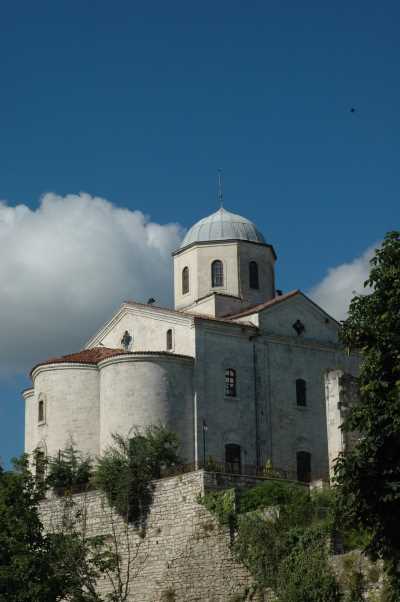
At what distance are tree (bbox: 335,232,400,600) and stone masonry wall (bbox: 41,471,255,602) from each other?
895 cm

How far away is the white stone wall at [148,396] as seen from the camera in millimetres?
43562

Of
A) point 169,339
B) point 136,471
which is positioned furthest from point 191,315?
point 136,471

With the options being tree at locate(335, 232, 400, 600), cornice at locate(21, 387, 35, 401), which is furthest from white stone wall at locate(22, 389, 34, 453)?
tree at locate(335, 232, 400, 600)

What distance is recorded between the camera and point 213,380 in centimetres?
4553

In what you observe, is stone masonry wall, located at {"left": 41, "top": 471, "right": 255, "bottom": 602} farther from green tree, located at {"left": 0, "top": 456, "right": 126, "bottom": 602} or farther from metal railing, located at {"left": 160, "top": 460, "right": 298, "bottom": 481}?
metal railing, located at {"left": 160, "top": 460, "right": 298, "bottom": 481}

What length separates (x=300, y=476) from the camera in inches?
1829

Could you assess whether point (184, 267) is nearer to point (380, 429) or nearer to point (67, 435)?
point (67, 435)

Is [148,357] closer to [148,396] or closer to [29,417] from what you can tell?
[148,396]

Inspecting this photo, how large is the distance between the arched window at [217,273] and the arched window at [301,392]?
6.62m

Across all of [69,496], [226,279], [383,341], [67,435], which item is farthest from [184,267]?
[383,341]

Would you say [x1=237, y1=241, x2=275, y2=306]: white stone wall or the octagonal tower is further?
[x1=237, y1=241, x2=275, y2=306]: white stone wall

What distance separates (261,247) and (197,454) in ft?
42.3

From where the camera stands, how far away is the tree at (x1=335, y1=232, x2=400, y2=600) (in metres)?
24.5

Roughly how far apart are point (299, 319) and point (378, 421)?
25.0 meters
